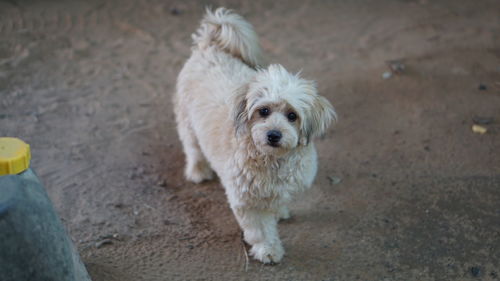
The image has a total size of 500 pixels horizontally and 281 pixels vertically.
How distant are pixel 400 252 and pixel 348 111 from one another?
2.16 metres

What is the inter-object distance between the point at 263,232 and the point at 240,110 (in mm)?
991

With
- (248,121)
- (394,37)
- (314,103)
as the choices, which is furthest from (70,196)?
(394,37)

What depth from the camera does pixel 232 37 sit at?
15.7ft

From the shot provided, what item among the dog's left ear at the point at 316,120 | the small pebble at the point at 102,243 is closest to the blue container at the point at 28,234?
the small pebble at the point at 102,243

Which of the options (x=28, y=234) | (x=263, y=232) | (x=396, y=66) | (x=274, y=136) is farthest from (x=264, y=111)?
(x=396, y=66)

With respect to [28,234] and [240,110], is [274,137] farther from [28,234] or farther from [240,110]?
[28,234]

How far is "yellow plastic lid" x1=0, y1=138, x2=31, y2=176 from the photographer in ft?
10.1

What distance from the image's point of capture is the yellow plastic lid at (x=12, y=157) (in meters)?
3.08

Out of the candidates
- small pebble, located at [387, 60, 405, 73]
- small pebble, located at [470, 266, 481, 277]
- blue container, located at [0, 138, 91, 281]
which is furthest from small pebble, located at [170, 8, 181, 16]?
small pebble, located at [470, 266, 481, 277]

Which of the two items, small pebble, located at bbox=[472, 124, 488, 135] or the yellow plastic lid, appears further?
small pebble, located at bbox=[472, 124, 488, 135]

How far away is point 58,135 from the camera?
5.86 meters

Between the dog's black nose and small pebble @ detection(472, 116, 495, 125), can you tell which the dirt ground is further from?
the dog's black nose

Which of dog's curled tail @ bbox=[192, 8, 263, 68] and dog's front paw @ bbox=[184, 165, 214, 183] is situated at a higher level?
dog's curled tail @ bbox=[192, 8, 263, 68]

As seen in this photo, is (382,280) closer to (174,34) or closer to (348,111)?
(348,111)
